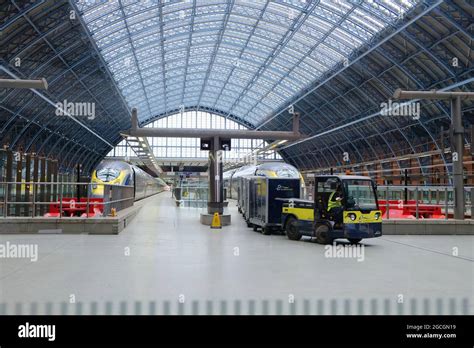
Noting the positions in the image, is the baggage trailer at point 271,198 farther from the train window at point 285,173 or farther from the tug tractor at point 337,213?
the train window at point 285,173

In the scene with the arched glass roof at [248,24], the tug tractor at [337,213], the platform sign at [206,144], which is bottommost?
the tug tractor at [337,213]

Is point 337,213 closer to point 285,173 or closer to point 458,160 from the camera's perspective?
point 458,160

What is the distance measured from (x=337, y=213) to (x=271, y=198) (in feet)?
13.7

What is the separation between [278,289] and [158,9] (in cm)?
3547

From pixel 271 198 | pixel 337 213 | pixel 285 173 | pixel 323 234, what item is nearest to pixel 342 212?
pixel 337 213

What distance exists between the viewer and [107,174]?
27719 mm

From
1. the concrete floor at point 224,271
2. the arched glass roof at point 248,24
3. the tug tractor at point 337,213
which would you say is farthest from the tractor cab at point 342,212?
the arched glass roof at point 248,24

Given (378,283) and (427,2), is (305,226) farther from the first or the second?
(427,2)

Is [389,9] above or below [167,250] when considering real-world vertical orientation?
above

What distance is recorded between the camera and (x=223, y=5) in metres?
41.7

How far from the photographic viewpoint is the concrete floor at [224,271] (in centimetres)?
775

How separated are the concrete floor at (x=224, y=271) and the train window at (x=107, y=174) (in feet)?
40.4

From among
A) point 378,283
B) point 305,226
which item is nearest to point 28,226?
point 305,226

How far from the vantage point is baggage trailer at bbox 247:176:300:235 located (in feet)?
57.4
